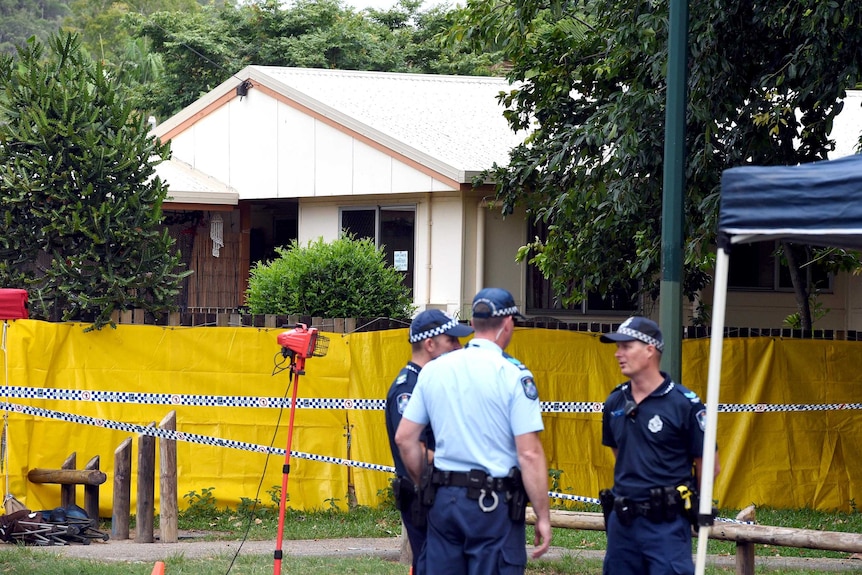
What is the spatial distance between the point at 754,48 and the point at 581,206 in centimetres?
232

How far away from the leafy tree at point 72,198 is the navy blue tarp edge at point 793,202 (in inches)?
271

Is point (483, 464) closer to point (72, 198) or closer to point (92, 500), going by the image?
point (92, 500)

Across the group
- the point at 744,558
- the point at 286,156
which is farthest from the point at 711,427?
the point at 286,156

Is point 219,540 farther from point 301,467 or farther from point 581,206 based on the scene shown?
point 581,206

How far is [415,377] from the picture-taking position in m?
6.34

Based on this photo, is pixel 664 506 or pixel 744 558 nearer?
pixel 664 506

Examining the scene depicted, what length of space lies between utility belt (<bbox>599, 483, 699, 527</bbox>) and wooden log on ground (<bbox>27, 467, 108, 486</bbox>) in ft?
18.6

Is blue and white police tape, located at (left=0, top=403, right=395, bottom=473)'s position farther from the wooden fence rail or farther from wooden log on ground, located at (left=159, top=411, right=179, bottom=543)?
the wooden fence rail

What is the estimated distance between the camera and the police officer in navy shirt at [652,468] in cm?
571

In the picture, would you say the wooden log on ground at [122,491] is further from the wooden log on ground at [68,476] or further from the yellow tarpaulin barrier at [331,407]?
the yellow tarpaulin barrier at [331,407]

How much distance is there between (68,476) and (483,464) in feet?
19.3

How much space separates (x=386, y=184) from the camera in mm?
16109

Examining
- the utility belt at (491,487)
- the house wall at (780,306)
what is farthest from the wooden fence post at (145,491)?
the house wall at (780,306)

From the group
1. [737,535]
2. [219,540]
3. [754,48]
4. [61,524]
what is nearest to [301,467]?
[219,540]
